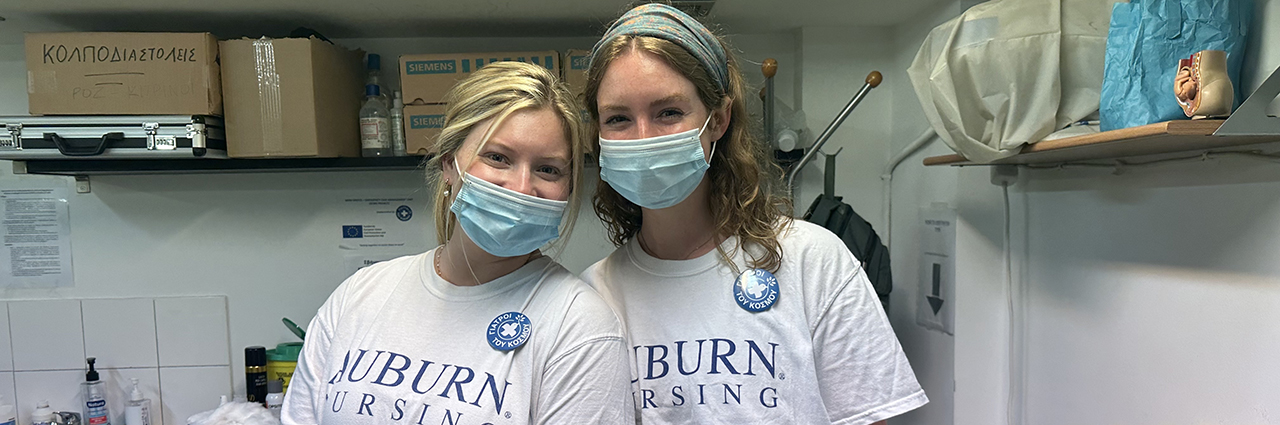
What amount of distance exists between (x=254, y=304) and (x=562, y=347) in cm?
160

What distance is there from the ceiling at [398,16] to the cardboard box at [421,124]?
24cm

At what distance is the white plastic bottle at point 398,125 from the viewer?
1.78m

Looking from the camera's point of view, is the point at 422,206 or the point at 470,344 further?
the point at 422,206

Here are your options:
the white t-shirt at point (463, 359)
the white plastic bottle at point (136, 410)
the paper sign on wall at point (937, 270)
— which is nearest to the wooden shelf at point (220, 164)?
the white plastic bottle at point (136, 410)

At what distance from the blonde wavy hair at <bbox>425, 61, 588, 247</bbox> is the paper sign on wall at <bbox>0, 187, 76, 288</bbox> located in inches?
69.0

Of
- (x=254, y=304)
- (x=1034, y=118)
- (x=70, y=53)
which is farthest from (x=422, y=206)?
(x=1034, y=118)

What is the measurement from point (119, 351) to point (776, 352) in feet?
6.78

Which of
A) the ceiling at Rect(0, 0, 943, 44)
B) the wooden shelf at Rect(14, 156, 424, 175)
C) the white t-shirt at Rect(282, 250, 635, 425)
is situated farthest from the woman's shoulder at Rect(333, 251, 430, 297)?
the ceiling at Rect(0, 0, 943, 44)

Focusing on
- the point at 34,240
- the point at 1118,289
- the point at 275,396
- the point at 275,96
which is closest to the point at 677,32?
the point at 1118,289

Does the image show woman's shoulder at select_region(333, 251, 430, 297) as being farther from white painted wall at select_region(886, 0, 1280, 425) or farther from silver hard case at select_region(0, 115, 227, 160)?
white painted wall at select_region(886, 0, 1280, 425)

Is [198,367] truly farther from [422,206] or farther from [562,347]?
[562,347]

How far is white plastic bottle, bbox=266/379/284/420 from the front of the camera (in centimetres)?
179

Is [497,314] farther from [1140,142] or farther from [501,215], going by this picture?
[1140,142]

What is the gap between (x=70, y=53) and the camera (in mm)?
1582
